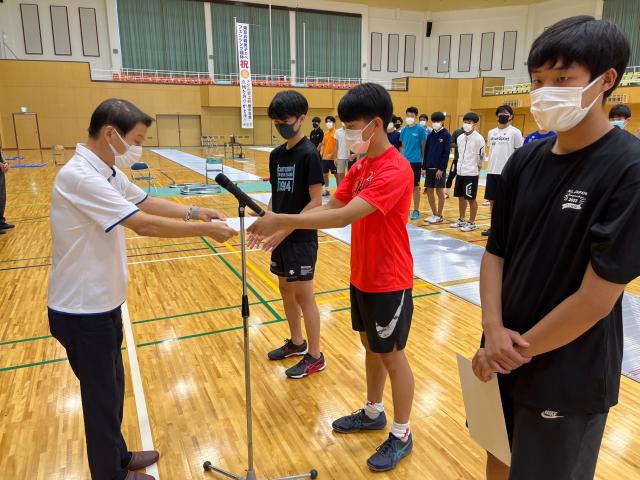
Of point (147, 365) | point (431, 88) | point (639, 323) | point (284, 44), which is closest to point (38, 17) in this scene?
point (284, 44)

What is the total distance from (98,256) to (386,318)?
1.33 m

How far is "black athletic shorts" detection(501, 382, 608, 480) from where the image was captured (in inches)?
49.6

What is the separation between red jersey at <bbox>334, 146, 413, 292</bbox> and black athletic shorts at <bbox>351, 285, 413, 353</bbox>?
5 cm

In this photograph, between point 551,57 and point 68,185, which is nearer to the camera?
point 551,57

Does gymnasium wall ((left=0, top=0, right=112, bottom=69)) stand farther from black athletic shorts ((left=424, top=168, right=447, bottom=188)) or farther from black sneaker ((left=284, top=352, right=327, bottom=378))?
black sneaker ((left=284, top=352, right=327, bottom=378))

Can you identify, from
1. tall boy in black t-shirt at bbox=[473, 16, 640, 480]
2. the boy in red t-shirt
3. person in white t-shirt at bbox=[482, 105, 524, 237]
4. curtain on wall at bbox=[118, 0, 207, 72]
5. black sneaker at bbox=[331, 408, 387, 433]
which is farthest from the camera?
curtain on wall at bbox=[118, 0, 207, 72]

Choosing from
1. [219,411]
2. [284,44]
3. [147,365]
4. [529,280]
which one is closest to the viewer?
[529,280]

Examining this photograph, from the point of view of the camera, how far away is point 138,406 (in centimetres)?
294

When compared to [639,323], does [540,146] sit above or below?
above

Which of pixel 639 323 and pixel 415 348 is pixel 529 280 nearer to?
pixel 415 348

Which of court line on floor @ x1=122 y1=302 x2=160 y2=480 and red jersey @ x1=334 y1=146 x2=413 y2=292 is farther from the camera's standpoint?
court line on floor @ x1=122 y1=302 x2=160 y2=480

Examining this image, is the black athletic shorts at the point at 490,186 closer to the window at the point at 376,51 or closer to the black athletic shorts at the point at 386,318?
the black athletic shorts at the point at 386,318

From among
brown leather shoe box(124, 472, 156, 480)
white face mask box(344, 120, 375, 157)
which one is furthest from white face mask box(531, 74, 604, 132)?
brown leather shoe box(124, 472, 156, 480)

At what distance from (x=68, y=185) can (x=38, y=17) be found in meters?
28.5
